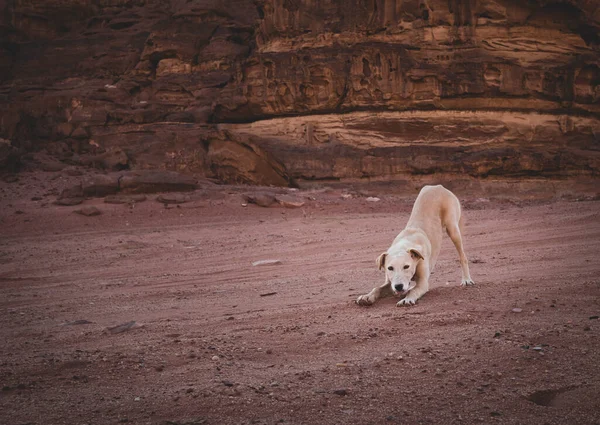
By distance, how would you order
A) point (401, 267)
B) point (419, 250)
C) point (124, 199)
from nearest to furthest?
point (401, 267)
point (419, 250)
point (124, 199)

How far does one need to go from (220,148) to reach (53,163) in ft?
25.5

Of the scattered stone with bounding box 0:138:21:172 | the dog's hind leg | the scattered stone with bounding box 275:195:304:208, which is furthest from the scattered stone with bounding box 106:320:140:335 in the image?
the scattered stone with bounding box 0:138:21:172

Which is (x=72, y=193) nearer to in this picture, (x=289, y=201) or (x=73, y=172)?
(x=73, y=172)

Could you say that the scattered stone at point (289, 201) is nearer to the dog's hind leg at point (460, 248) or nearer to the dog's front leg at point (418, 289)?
the dog's hind leg at point (460, 248)

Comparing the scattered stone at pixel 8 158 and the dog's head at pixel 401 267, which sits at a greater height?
the dog's head at pixel 401 267

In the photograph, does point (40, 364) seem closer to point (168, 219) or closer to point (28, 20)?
point (168, 219)

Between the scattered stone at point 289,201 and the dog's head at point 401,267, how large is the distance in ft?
40.7

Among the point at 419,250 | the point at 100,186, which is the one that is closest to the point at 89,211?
the point at 100,186

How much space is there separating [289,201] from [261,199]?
0.90 metres

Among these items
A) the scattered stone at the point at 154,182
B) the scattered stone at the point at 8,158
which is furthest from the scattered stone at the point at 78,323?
the scattered stone at the point at 8,158

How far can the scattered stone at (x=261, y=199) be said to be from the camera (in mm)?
19047

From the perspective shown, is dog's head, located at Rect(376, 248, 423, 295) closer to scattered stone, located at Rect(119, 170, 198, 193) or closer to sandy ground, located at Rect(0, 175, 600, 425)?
sandy ground, located at Rect(0, 175, 600, 425)

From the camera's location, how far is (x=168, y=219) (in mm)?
17609

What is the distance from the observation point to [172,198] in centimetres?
1912
